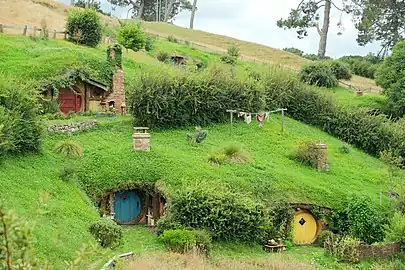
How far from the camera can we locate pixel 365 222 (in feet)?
78.6

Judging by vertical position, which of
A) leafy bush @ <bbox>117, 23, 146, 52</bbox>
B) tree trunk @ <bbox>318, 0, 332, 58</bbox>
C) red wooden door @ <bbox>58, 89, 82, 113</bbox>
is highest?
tree trunk @ <bbox>318, 0, 332, 58</bbox>

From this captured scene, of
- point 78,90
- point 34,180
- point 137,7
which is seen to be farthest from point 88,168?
point 137,7

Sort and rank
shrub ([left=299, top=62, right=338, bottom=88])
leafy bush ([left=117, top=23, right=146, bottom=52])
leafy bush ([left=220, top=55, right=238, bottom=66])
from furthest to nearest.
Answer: leafy bush ([left=220, top=55, right=238, bottom=66]) → shrub ([left=299, top=62, right=338, bottom=88]) → leafy bush ([left=117, top=23, right=146, bottom=52])

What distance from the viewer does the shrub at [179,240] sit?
19203 mm

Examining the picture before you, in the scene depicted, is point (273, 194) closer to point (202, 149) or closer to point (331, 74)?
point (202, 149)

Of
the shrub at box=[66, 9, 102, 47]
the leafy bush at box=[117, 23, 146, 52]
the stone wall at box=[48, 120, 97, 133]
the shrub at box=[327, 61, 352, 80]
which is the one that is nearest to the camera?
the stone wall at box=[48, 120, 97, 133]

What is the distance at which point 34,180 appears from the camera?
827 inches

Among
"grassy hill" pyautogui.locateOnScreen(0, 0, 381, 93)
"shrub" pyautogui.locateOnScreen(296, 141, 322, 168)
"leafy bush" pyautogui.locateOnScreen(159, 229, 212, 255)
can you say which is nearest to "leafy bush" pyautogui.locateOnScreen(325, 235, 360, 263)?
"leafy bush" pyautogui.locateOnScreen(159, 229, 212, 255)

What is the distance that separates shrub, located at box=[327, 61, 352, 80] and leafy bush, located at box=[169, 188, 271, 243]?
35.1m

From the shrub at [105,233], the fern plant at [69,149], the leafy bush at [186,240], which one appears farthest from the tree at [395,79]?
the shrub at [105,233]

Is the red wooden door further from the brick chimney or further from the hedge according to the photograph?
the hedge

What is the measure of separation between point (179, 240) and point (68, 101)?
52.7 ft

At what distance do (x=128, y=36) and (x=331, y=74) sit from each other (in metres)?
18.1

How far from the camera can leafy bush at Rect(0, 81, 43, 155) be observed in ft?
72.2
